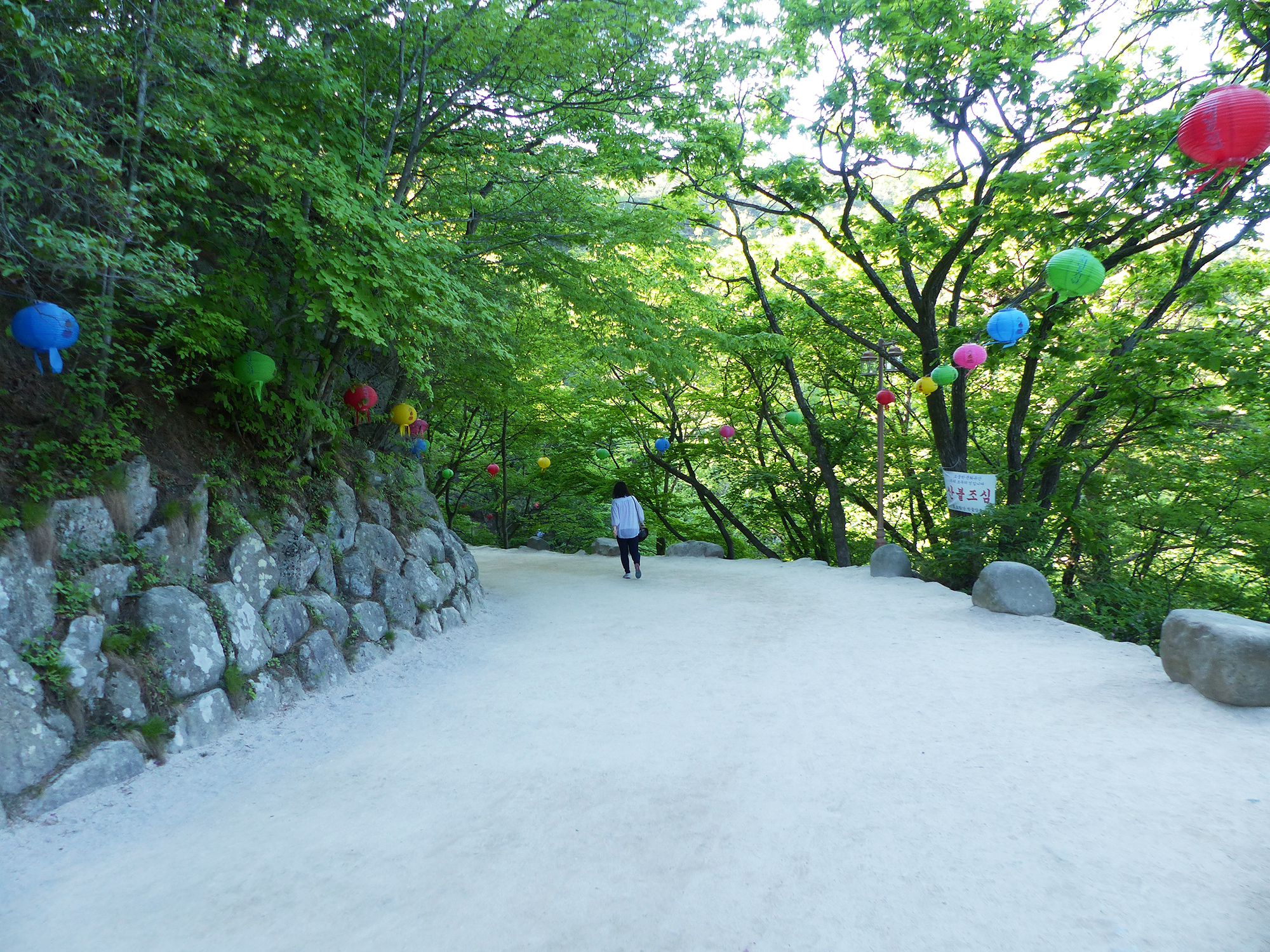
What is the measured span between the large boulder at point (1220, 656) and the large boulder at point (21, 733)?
20.5 ft

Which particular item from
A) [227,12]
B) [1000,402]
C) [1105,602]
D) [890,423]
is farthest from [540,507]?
[227,12]

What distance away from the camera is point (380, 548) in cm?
604

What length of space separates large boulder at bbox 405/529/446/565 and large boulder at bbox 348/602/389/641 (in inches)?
37.0

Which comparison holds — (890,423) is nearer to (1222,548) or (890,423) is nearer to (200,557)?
(1222,548)

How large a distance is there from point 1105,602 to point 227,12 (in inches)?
415

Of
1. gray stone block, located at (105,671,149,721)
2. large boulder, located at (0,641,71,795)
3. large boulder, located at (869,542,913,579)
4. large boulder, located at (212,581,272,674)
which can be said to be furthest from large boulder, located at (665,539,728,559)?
large boulder, located at (0,641,71,795)

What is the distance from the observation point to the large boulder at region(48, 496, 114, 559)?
352 cm

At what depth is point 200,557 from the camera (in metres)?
4.25

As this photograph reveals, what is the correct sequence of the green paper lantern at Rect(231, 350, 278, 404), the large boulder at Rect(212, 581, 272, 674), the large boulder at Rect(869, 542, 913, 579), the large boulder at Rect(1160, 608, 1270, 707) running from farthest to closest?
the large boulder at Rect(869, 542, 913, 579) → the green paper lantern at Rect(231, 350, 278, 404) → the large boulder at Rect(212, 581, 272, 674) → the large boulder at Rect(1160, 608, 1270, 707)

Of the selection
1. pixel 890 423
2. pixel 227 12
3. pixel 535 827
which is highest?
pixel 227 12

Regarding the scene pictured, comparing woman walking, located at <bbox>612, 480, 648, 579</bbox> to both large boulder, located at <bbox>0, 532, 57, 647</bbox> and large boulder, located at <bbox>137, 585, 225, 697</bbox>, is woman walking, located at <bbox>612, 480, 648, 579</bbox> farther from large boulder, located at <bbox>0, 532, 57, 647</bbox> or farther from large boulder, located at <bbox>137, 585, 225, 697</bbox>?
large boulder, located at <bbox>0, 532, 57, 647</bbox>

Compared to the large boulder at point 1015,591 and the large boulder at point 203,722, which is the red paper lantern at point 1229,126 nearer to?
the large boulder at point 1015,591

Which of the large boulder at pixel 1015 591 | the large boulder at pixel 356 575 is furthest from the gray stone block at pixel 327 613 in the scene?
the large boulder at pixel 1015 591

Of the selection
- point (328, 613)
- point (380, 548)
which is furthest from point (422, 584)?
point (328, 613)
